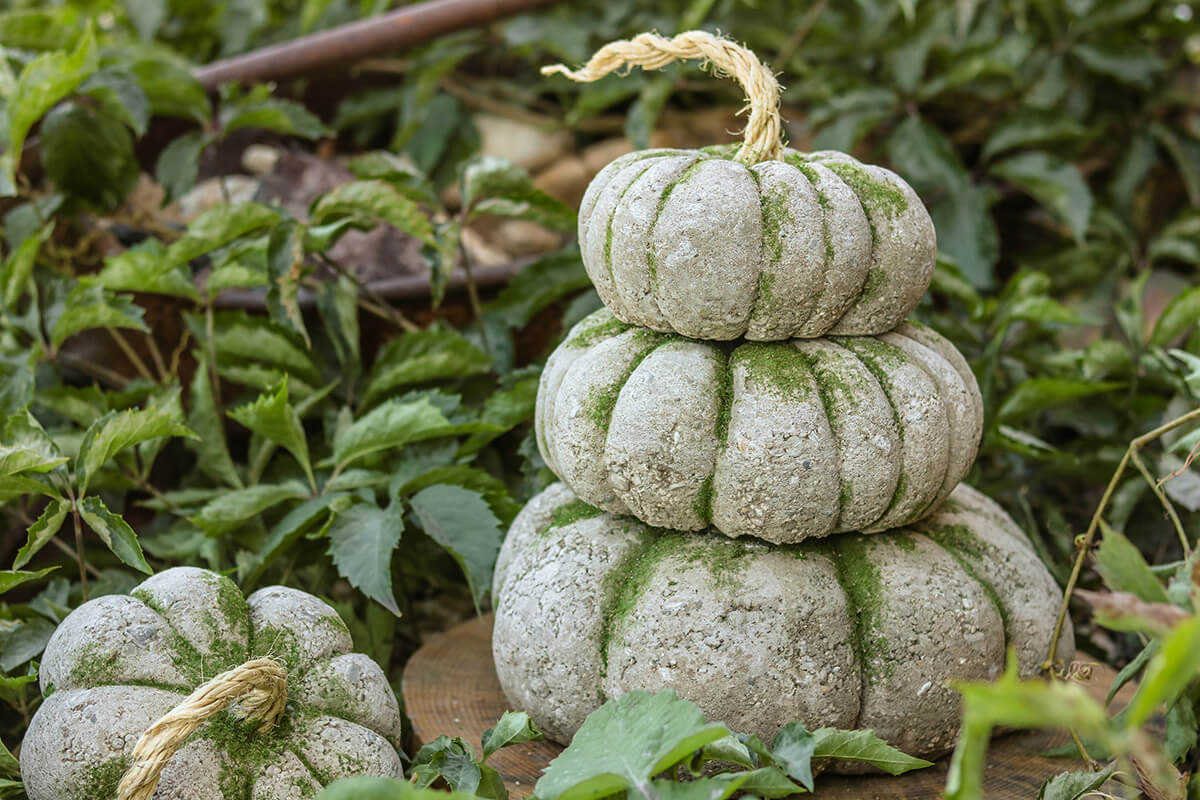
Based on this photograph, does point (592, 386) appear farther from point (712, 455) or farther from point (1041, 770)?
point (1041, 770)

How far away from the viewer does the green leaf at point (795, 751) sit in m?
1.29

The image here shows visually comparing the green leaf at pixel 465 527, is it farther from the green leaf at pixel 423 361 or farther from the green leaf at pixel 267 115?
the green leaf at pixel 267 115

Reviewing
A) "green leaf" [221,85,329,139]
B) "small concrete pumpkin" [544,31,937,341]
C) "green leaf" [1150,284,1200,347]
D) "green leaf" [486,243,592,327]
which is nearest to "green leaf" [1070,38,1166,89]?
"green leaf" [1150,284,1200,347]

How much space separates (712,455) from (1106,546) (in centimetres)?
55

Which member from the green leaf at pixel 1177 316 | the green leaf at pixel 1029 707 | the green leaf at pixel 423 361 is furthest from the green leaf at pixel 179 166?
the green leaf at pixel 1029 707

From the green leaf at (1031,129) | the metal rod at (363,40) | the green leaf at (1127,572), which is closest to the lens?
the green leaf at (1127,572)

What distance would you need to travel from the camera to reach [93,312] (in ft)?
7.00

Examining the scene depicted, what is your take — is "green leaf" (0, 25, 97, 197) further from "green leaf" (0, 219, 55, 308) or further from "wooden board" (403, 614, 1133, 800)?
"wooden board" (403, 614, 1133, 800)

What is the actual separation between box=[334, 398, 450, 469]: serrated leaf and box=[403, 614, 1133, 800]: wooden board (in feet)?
1.28

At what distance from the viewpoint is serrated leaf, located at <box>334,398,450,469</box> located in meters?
2.01

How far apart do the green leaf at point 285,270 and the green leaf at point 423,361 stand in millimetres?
209

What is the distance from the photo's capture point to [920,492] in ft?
5.11

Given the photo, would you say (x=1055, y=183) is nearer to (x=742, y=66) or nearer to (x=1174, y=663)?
(x=742, y=66)

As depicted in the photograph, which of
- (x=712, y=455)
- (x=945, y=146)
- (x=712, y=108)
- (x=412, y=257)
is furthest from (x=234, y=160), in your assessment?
(x=712, y=455)
